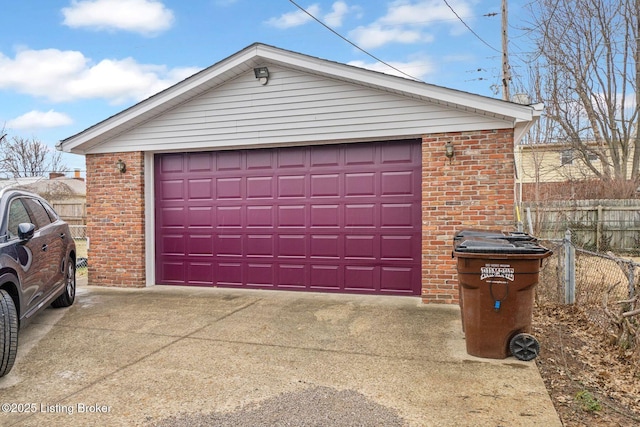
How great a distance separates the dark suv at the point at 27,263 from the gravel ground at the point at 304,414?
1836mm

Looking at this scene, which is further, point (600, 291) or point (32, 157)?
point (32, 157)

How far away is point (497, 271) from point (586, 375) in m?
1.11

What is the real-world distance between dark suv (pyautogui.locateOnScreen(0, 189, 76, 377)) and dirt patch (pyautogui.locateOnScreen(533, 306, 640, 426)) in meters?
4.47

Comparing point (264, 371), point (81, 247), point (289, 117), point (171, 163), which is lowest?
point (81, 247)

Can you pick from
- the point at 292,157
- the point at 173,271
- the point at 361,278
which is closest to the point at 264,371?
the point at 361,278

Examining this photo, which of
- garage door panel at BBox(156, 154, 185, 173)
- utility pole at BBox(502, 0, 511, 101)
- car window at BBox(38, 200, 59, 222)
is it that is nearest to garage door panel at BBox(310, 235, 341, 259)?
garage door panel at BBox(156, 154, 185, 173)

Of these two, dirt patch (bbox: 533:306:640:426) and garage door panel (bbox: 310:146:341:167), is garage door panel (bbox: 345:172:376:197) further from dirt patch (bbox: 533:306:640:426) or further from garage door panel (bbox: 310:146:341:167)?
dirt patch (bbox: 533:306:640:426)

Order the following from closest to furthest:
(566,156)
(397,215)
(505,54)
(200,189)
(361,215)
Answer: (397,215) < (361,215) < (200,189) < (505,54) < (566,156)

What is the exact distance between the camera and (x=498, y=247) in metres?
4.14

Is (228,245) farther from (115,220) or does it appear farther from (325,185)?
(115,220)

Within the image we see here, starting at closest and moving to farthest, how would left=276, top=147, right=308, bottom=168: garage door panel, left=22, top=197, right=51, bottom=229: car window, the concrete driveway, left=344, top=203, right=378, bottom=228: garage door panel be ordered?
1. the concrete driveway
2. left=22, top=197, right=51, bottom=229: car window
3. left=344, top=203, right=378, bottom=228: garage door panel
4. left=276, top=147, right=308, bottom=168: garage door panel

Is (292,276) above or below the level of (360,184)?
below

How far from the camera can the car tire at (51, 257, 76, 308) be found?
6230mm

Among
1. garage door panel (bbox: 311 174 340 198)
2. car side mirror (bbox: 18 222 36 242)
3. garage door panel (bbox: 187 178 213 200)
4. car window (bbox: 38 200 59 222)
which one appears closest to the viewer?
car side mirror (bbox: 18 222 36 242)
